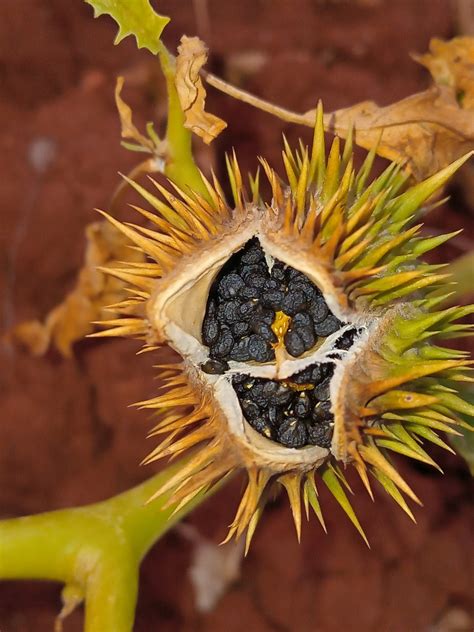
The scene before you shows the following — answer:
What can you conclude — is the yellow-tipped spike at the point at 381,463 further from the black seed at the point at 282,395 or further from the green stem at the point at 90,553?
the green stem at the point at 90,553

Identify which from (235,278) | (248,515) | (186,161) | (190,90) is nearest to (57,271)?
(186,161)

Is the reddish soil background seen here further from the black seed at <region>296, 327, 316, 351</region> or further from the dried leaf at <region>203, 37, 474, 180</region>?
the black seed at <region>296, 327, 316, 351</region>

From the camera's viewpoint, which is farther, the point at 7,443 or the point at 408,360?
the point at 7,443

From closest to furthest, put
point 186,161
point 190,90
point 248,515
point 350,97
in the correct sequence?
point 248,515
point 190,90
point 186,161
point 350,97

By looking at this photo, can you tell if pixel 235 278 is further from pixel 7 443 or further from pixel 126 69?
pixel 126 69

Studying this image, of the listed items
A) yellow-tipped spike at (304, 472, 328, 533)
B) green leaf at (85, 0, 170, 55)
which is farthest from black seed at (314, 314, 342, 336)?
green leaf at (85, 0, 170, 55)

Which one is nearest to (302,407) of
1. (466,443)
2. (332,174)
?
(332,174)

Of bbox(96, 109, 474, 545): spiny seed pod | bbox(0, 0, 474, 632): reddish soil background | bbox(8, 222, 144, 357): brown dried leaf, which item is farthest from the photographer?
bbox(0, 0, 474, 632): reddish soil background
